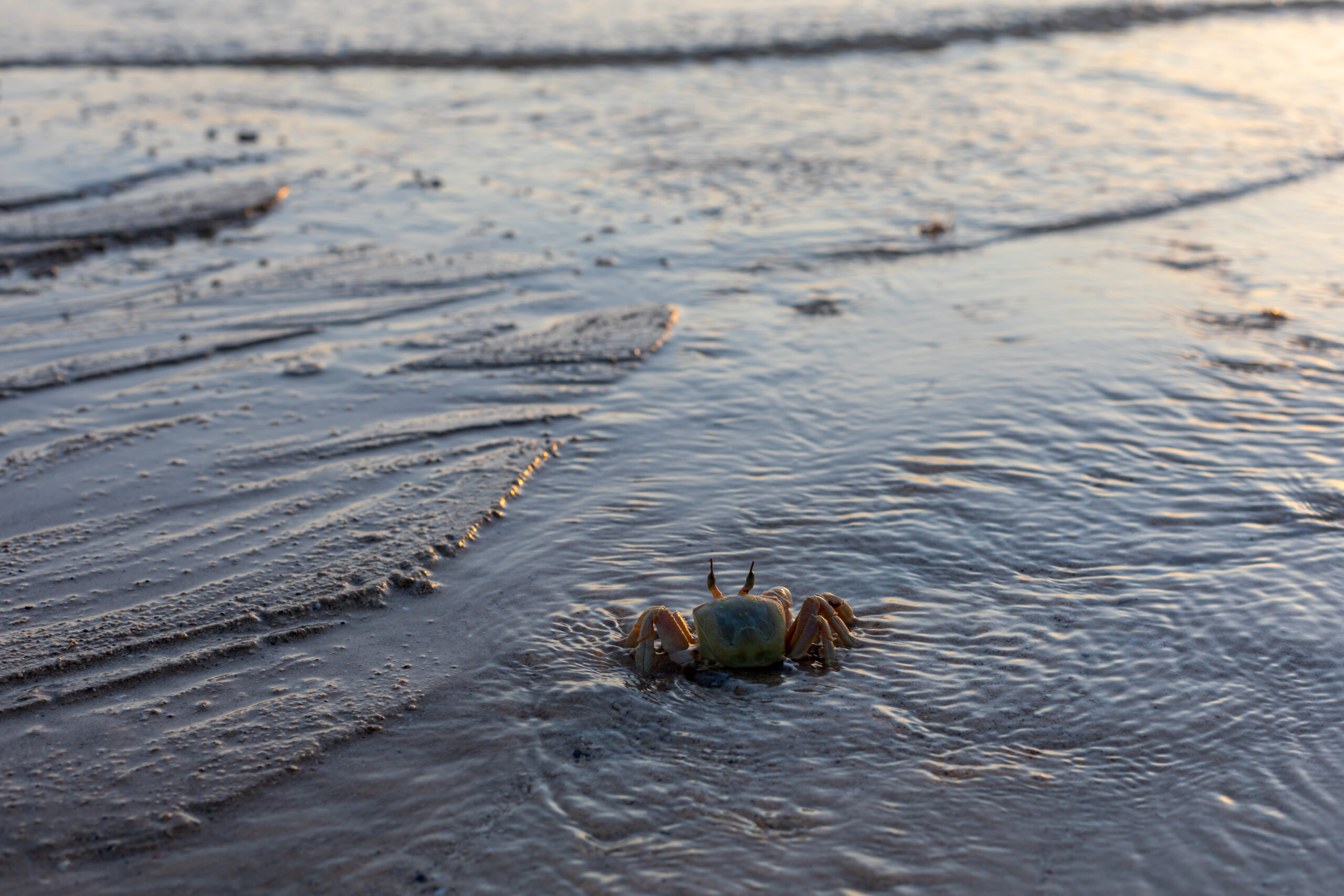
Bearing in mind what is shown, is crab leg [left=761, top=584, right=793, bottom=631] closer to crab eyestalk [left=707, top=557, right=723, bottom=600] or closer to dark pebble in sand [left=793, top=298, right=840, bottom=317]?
crab eyestalk [left=707, top=557, right=723, bottom=600]

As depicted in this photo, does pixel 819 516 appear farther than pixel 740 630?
Yes

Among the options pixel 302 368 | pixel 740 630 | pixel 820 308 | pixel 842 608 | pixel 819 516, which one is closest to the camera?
pixel 740 630

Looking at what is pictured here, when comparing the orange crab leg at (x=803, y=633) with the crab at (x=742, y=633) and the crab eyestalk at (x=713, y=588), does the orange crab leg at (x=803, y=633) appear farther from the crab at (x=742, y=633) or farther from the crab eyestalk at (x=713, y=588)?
the crab eyestalk at (x=713, y=588)

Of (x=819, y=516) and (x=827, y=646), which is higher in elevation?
(x=819, y=516)

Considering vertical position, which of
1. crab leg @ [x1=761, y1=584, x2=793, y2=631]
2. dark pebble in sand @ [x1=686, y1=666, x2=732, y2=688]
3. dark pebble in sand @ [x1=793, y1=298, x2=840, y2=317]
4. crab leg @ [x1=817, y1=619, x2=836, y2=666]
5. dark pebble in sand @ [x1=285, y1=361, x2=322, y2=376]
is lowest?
dark pebble in sand @ [x1=686, y1=666, x2=732, y2=688]

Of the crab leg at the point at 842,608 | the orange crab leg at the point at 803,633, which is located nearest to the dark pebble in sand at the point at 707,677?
the orange crab leg at the point at 803,633

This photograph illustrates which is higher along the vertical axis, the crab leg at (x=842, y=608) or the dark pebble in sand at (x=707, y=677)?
the crab leg at (x=842, y=608)

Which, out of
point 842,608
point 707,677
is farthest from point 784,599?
point 707,677

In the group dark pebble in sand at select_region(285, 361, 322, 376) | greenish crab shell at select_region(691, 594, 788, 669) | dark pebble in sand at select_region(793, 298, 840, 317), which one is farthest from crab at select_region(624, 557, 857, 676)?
dark pebble in sand at select_region(793, 298, 840, 317)

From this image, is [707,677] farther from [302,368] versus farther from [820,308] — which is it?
[820,308]
